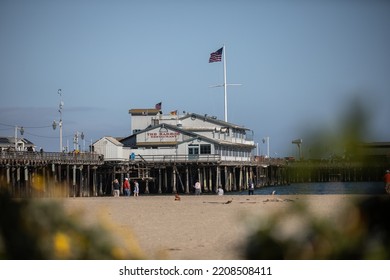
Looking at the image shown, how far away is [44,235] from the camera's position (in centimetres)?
286

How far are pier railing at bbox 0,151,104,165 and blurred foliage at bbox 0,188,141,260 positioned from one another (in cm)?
2560

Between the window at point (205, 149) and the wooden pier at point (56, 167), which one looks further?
the window at point (205, 149)

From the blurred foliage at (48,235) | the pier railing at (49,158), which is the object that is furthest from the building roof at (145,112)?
the blurred foliage at (48,235)

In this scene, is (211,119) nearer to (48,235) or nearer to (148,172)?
(148,172)

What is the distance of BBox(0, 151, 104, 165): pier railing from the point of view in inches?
1133

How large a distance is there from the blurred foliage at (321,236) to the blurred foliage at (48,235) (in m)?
0.75

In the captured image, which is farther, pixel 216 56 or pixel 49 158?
pixel 216 56

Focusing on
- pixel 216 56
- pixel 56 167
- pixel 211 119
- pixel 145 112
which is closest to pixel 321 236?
pixel 216 56

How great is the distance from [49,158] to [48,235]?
107 feet

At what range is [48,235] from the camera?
2.87m

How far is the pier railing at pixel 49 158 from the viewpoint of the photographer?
28.8 meters

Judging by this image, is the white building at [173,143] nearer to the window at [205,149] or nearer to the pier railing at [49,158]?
the window at [205,149]

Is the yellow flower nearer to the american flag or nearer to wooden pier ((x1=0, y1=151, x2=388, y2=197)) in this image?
wooden pier ((x1=0, y1=151, x2=388, y2=197))

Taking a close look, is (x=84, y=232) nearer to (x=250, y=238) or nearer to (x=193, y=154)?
(x=250, y=238)
